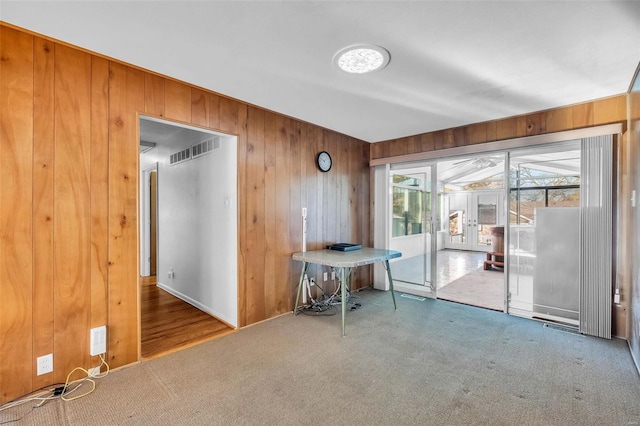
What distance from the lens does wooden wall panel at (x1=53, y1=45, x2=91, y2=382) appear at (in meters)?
2.00

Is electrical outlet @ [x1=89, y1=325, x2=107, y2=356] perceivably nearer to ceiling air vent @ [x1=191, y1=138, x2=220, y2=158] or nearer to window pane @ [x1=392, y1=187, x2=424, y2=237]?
ceiling air vent @ [x1=191, y1=138, x2=220, y2=158]

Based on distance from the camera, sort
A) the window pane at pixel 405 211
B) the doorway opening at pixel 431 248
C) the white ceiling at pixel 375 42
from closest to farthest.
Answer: the white ceiling at pixel 375 42 → the doorway opening at pixel 431 248 → the window pane at pixel 405 211

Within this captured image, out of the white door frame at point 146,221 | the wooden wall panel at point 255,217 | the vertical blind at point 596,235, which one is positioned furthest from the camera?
the white door frame at point 146,221

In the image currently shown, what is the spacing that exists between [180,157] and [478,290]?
16.6 feet

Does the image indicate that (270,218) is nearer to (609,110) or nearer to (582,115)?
(582,115)

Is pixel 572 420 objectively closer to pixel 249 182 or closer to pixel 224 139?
pixel 249 182

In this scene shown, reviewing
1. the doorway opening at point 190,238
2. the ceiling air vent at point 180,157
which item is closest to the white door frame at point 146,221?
the doorway opening at point 190,238

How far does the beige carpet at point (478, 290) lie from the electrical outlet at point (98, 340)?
399 cm

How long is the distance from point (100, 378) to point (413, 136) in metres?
4.40

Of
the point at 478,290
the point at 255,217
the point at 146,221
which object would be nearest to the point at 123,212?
the point at 255,217

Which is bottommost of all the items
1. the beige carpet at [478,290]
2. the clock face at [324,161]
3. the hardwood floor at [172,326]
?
the beige carpet at [478,290]

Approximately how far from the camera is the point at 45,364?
6.38ft

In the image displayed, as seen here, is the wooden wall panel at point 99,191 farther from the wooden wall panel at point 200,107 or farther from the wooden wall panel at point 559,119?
the wooden wall panel at point 559,119

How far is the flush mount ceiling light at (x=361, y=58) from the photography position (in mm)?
2019
